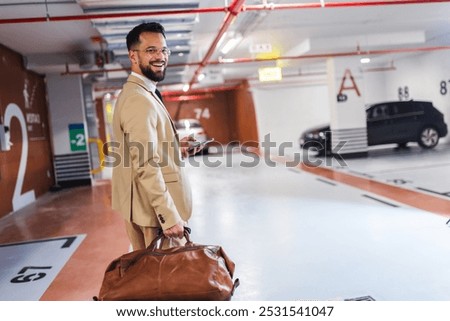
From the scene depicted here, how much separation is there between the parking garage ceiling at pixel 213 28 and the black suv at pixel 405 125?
2.03 metres

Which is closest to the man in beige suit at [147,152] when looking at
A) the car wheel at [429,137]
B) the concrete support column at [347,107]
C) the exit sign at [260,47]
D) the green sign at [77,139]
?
the exit sign at [260,47]

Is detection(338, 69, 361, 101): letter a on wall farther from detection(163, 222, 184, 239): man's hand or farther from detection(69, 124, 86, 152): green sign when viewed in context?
detection(163, 222, 184, 239): man's hand

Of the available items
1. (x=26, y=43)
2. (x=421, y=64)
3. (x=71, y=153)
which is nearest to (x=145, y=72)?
(x=26, y=43)

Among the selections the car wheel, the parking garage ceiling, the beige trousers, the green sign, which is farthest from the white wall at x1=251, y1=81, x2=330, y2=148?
the beige trousers

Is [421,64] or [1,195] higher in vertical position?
[421,64]

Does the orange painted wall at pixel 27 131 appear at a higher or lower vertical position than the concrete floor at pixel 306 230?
higher

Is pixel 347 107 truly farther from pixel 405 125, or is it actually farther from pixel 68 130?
pixel 68 130

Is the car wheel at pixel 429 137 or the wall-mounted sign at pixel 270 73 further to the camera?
the car wheel at pixel 429 137

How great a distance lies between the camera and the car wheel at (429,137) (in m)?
10.9

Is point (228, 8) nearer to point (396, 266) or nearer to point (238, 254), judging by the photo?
point (238, 254)

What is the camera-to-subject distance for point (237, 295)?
2.75 meters

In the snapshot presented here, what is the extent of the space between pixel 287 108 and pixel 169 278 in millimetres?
15230

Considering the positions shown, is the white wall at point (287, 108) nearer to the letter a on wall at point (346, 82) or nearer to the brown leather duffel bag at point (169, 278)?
the letter a on wall at point (346, 82)

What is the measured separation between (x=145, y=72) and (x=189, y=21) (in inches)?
142
